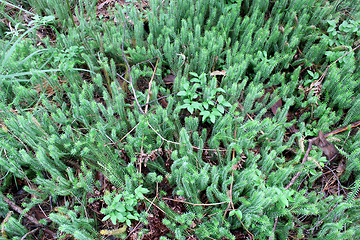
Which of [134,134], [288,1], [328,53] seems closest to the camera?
[134,134]

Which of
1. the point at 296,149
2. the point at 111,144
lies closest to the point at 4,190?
the point at 111,144

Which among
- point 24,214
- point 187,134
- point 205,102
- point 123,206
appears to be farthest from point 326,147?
point 24,214

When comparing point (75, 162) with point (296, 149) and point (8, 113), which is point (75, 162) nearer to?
point (8, 113)

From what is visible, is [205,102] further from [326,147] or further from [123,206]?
[326,147]

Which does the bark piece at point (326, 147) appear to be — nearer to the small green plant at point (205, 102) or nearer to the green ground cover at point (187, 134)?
the green ground cover at point (187, 134)

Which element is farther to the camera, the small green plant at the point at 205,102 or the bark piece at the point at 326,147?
the bark piece at the point at 326,147

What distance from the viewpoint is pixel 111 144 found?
212cm

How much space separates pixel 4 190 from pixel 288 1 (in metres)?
3.98

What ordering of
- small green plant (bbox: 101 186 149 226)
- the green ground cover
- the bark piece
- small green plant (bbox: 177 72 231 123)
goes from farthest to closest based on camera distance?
the bark piece < small green plant (bbox: 177 72 231 123) < the green ground cover < small green plant (bbox: 101 186 149 226)

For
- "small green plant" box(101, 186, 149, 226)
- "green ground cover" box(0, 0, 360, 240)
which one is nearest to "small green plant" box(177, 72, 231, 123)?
"green ground cover" box(0, 0, 360, 240)

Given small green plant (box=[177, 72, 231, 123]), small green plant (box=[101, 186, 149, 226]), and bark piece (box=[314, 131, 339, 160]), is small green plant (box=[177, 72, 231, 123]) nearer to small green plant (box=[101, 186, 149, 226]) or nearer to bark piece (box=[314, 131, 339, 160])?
small green plant (box=[101, 186, 149, 226])

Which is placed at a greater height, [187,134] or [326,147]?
[187,134]

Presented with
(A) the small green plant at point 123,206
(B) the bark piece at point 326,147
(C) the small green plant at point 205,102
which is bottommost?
(B) the bark piece at point 326,147

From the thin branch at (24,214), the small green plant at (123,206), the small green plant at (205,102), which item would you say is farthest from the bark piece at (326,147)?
the thin branch at (24,214)
